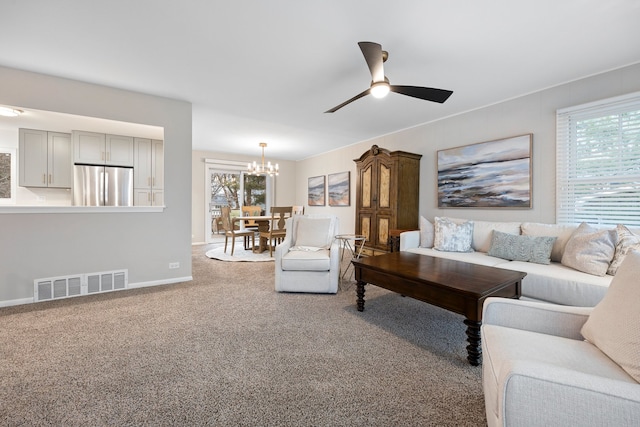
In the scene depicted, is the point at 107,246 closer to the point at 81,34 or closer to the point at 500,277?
the point at 81,34

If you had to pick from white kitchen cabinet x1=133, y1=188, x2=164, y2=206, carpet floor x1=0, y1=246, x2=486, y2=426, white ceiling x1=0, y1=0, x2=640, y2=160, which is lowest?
carpet floor x1=0, y1=246, x2=486, y2=426

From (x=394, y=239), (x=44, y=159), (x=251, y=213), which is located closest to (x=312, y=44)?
(x=394, y=239)

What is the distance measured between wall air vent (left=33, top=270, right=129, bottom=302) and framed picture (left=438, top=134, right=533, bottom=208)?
4.58 m

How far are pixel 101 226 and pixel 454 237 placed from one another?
14.2ft

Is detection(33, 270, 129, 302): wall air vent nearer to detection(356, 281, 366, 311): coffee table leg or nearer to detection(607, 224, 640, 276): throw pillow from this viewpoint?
detection(356, 281, 366, 311): coffee table leg

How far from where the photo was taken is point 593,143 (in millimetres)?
2809

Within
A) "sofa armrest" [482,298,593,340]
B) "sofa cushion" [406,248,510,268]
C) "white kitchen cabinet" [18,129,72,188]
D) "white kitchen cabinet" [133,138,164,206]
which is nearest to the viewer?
"sofa armrest" [482,298,593,340]

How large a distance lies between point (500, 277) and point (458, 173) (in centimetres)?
224

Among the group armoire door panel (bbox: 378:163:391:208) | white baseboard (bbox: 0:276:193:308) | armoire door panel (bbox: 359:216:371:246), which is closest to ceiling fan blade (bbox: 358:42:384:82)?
armoire door panel (bbox: 378:163:391:208)

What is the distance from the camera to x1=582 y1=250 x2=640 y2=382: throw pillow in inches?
36.9

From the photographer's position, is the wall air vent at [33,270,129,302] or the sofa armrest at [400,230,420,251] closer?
the wall air vent at [33,270,129,302]

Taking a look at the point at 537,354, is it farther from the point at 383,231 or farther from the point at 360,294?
the point at 383,231

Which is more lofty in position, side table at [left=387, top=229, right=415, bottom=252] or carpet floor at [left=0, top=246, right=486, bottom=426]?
side table at [left=387, top=229, right=415, bottom=252]

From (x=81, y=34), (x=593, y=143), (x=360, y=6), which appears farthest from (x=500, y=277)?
(x=81, y=34)
